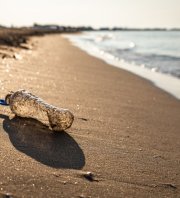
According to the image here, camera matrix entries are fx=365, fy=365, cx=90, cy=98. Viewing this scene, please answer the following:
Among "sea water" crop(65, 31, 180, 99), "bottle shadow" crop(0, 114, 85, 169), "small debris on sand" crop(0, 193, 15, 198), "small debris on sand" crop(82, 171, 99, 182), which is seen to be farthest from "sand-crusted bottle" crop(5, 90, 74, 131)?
"sea water" crop(65, 31, 180, 99)

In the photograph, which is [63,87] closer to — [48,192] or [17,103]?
[17,103]

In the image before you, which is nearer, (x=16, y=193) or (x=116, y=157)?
(x=16, y=193)

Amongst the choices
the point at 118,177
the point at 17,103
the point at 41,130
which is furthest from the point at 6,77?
the point at 118,177

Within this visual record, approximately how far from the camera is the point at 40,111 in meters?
3.38

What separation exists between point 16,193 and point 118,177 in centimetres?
79

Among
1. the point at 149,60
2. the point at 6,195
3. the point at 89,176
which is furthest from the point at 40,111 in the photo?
the point at 149,60

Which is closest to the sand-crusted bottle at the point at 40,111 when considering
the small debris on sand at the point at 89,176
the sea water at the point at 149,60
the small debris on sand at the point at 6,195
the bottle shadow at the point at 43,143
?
the bottle shadow at the point at 43,143

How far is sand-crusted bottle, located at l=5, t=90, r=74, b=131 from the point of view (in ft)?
10.8

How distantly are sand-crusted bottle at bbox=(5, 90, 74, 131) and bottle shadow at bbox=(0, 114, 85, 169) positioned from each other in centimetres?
5

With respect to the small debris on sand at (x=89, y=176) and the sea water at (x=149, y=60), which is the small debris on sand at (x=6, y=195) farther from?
the sea water at (x=149, y=60)

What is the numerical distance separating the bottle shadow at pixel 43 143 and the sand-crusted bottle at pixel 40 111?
0.18 ft

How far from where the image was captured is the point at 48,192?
215 centimetres

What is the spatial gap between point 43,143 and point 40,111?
1.63 feet

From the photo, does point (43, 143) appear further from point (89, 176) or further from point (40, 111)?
point (89, 176)
